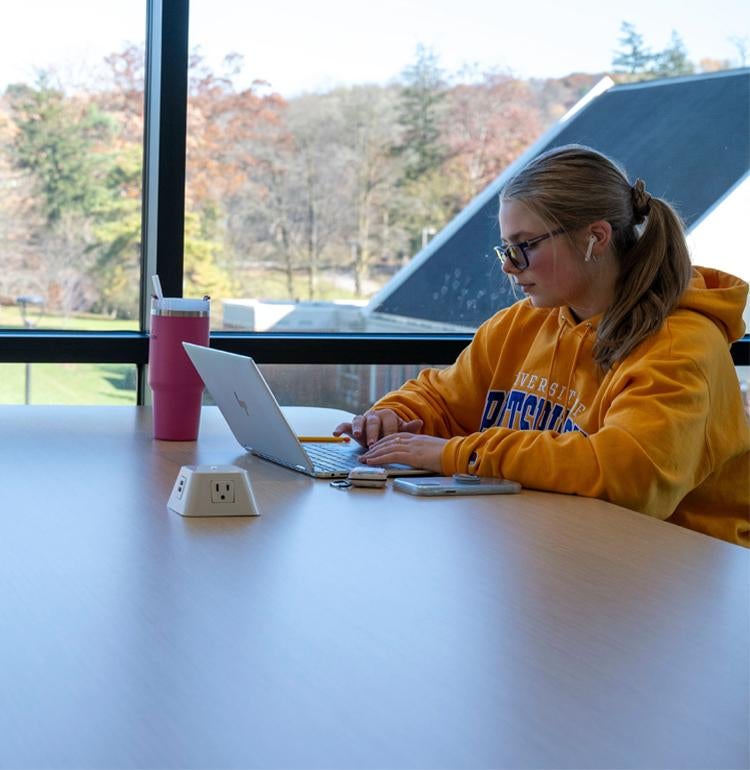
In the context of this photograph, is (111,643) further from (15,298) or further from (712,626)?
(15,298)

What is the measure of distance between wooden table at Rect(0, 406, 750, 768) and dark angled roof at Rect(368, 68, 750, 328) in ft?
5.91

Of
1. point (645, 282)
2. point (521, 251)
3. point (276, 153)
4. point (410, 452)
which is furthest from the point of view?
point (276, 153)

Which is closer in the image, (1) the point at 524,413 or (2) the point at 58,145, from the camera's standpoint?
(1) the point at 524,413

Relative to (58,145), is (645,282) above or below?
below

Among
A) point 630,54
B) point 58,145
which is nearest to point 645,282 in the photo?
point 630,54

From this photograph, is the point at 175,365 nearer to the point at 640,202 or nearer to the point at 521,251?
the point at 521,251

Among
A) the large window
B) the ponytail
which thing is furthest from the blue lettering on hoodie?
the large window

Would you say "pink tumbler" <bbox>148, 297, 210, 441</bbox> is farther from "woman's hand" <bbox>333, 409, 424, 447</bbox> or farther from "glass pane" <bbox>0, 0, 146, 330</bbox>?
"glass pane" <bbox>0, 0, 146, 330</bbox>

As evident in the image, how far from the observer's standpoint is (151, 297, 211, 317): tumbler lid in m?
1.93

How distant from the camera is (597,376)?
1887 mm

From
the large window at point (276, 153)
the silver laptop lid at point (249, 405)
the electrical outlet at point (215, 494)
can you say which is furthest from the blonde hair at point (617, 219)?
the large window at point (276, 153)

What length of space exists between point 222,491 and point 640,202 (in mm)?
987

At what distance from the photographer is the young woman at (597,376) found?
1.62m

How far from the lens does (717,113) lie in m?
3.33
